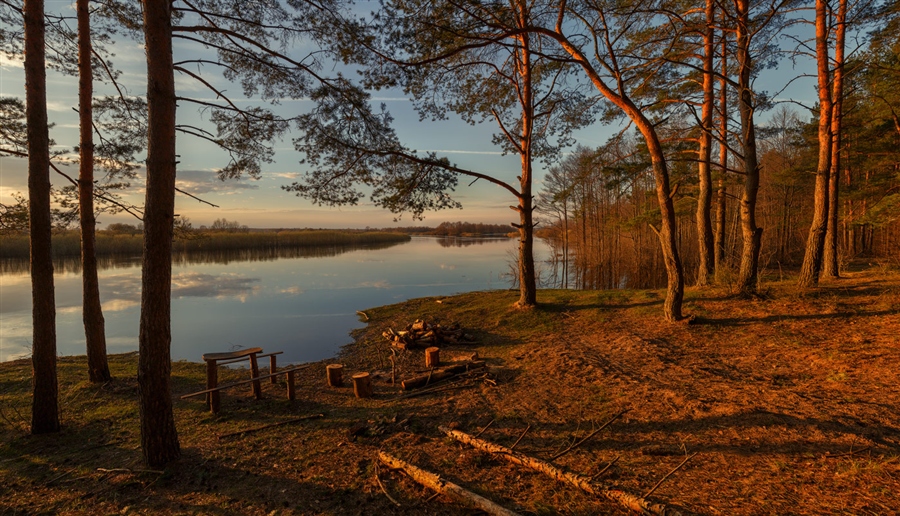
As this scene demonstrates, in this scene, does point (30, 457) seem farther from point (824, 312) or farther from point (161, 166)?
point (824, 312)

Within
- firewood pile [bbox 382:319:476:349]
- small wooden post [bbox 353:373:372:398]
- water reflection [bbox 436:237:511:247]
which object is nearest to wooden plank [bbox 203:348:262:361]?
small wooden post [bbox 353:373:372:398]

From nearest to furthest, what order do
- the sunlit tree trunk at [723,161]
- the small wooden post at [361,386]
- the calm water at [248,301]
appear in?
1. the small wooden post at [361,386]
2. the sunlit tree trunk at [723,161]
3. the calm water at [248,301]

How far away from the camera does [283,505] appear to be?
10.0 feet

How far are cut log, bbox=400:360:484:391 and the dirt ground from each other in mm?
234

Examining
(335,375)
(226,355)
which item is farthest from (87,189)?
(335,375)

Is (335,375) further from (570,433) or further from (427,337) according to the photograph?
(570,433)

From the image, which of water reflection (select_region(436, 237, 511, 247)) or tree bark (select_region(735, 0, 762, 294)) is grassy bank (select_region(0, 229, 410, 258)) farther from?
tree bark (select_region(735, 0, 762, 294))

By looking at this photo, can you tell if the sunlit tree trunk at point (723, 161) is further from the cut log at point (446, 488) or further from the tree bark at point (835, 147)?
the cut log at point (446, 488)

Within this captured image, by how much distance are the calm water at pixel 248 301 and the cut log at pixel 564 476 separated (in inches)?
237

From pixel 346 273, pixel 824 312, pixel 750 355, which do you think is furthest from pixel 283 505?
pixel 346 273

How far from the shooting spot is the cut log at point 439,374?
5.92 m

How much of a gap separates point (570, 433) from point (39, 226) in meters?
6.74

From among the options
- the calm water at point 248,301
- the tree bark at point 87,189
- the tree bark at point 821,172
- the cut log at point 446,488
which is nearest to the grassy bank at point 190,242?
the calm water at point 248,301

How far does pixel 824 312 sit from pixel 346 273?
73.9 feet
